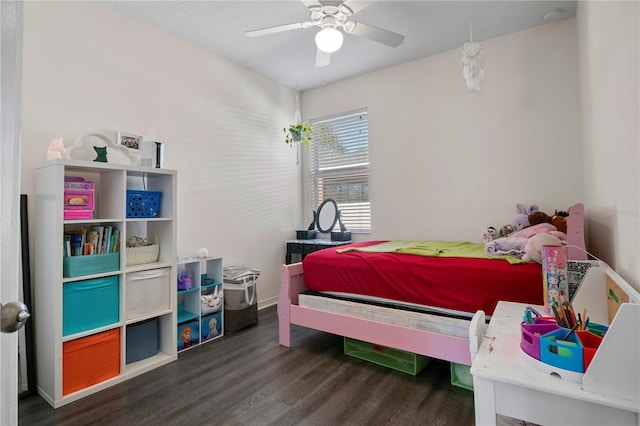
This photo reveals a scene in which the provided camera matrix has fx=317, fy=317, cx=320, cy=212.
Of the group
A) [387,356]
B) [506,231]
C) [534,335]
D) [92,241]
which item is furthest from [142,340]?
[506,231]

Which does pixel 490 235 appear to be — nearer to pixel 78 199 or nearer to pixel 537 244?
pixel 537 244

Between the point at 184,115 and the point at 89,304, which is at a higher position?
the point at 184,115

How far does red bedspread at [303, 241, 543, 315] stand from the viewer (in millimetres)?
1751

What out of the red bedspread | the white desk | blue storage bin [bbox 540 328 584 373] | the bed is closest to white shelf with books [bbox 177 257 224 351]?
the bed

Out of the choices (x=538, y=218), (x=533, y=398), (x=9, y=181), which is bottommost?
(x=533, y=398)

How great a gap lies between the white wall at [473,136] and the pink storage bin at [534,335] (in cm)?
226

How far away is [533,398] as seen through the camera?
814 millimetres

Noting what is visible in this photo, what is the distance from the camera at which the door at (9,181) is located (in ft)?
1.94

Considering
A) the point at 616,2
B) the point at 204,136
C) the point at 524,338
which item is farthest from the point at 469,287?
the point at 204,136

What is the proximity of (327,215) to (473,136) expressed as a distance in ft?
5.85

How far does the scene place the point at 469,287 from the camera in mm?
1871

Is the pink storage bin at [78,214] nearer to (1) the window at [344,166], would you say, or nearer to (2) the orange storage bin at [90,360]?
(2) the orange storage bin at [90,360]

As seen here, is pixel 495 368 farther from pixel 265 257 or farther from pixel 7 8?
pixel 265 257

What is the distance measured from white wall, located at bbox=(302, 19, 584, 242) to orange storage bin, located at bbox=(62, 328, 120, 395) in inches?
104
